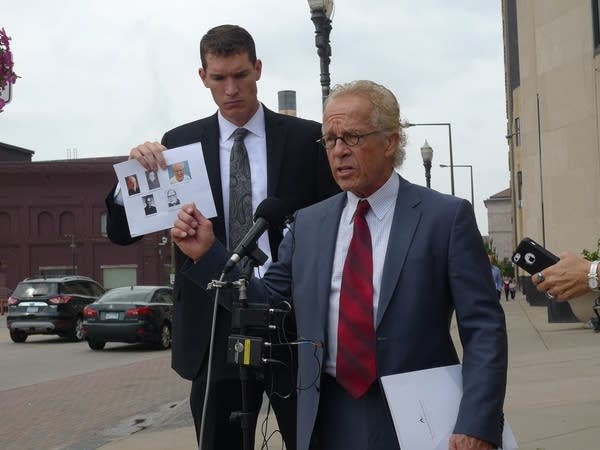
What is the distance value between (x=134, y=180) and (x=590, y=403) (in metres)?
6.81

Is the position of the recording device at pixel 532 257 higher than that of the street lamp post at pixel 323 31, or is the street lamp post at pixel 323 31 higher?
the street lamp post at pixel 323 31

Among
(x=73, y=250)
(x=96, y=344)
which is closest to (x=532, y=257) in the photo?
(x=96, y=344)

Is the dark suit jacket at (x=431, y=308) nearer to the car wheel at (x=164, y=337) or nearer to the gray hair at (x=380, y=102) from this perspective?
the gray hair at (x=380, y=102)

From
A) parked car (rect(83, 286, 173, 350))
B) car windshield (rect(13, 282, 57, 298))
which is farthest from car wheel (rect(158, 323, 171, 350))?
car windshield (rect(13, 282, 57, 298))

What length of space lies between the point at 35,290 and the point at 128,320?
5058mm

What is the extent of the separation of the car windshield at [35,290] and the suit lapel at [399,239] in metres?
23.3

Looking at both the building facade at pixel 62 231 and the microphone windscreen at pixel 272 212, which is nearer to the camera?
the microphone windscreen at pixel 272 212

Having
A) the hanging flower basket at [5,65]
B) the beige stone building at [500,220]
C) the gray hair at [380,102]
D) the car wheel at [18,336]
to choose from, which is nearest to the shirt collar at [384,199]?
the gray hair at [380,102]

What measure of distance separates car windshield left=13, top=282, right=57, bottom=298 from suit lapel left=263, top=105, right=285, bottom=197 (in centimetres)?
2251

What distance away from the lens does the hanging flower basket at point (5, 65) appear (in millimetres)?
7563

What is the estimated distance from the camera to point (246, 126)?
13.2 ft

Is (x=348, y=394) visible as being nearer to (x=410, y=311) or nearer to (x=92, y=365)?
(x=410, y=311)

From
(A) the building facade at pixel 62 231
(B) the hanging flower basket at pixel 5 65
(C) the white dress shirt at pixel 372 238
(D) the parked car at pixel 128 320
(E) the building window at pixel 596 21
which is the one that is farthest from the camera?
(A) the building facade at pixel 62 231

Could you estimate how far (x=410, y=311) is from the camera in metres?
3.11
